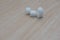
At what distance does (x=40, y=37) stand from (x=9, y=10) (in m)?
0.39

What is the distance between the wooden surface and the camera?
678 millimetres

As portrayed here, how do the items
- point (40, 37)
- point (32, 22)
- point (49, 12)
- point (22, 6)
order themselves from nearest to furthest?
point (40, 37), point (32, 22), point (49, 12), point (22, 6)

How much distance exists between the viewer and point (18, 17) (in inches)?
33.5

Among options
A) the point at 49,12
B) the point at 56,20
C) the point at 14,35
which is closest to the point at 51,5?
the point at 49,12

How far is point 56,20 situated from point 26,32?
9.2 inches

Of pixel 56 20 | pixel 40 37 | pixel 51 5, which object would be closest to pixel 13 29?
pixel 40 37

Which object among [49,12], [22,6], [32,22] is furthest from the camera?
[22,6]

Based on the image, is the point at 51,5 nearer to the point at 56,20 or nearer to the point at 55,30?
the point at 56,20

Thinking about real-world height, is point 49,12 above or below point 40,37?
above

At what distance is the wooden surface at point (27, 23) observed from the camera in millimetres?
678

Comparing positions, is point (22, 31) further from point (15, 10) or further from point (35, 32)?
point (15, 10)

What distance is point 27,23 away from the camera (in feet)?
2.58

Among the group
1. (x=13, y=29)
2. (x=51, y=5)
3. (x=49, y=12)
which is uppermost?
(x=51, y=5)

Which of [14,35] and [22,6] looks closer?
[14,35]
